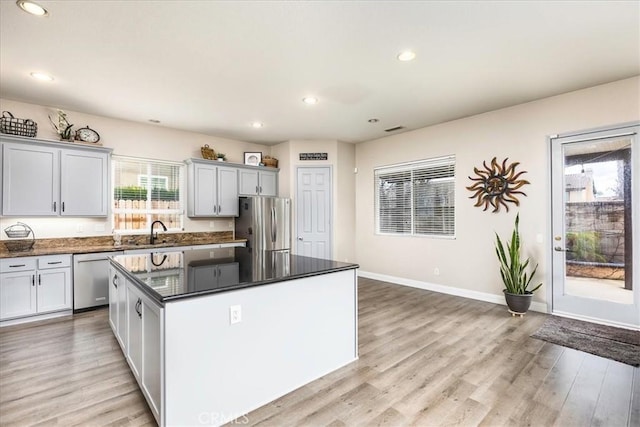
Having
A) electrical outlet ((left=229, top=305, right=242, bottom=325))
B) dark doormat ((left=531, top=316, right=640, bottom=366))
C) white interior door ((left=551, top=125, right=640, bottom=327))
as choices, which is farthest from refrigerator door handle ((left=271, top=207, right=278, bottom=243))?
white interior door ((left=551, top=125, right=640, bottom=327))

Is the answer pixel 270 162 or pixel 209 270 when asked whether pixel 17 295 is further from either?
pixel 270 162

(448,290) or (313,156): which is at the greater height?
(313,156)

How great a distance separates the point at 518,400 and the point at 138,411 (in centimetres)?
256

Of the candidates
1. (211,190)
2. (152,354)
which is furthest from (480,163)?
(152,354)

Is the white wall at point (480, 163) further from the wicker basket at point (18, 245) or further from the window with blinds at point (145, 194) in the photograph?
the wicker basket at point (18, 245)

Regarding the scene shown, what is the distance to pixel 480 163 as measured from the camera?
4633 millimetres

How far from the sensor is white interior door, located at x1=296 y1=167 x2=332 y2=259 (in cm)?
612

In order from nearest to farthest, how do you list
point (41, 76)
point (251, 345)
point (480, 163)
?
1. point (251, 345)
2. point (41, 76)
3. point (480, 163)

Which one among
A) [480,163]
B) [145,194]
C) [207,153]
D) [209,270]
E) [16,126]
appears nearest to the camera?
[209,270]

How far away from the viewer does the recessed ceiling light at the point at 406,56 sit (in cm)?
286

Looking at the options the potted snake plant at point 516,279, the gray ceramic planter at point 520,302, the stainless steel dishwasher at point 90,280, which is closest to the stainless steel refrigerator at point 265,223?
the stainless steel dishwasher at point 90,280

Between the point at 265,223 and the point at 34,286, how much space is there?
10.4ft

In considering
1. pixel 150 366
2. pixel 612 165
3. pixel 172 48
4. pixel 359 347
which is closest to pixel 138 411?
pixel 150 366

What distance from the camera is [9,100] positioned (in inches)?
158
